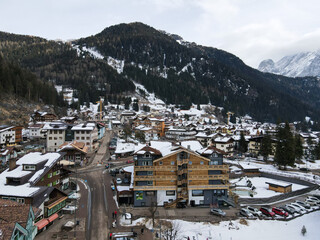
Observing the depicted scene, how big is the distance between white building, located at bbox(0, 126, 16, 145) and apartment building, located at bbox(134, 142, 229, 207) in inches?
2175

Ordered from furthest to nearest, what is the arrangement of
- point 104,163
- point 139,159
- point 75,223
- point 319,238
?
point 104,163 → point 139,159 → point 319,238 → point 75,223

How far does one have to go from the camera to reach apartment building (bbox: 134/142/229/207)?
3719cm

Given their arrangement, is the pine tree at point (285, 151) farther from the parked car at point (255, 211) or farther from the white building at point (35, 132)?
the white building at point (35, 132)

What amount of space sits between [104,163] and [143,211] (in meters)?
27.5

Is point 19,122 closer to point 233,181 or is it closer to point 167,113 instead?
point 233,181

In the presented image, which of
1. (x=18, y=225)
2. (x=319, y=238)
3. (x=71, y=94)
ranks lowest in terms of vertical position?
(x=319, y=238)

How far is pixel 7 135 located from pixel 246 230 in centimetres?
7346

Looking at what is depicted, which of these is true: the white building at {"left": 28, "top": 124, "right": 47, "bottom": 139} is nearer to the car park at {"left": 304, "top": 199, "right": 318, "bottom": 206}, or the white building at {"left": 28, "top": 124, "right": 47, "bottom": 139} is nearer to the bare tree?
the bare tree

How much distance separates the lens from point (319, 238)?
3178 cm

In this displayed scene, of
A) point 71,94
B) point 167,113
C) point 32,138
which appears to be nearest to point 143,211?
point 32,138

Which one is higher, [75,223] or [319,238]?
[75,223]

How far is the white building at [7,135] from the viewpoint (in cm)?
7069

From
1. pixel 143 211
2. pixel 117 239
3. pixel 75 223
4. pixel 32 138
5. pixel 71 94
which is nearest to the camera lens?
pixel 117 239

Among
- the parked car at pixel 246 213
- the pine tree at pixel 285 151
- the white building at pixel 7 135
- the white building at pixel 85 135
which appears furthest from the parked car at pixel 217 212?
the white building at pixel 7 135
